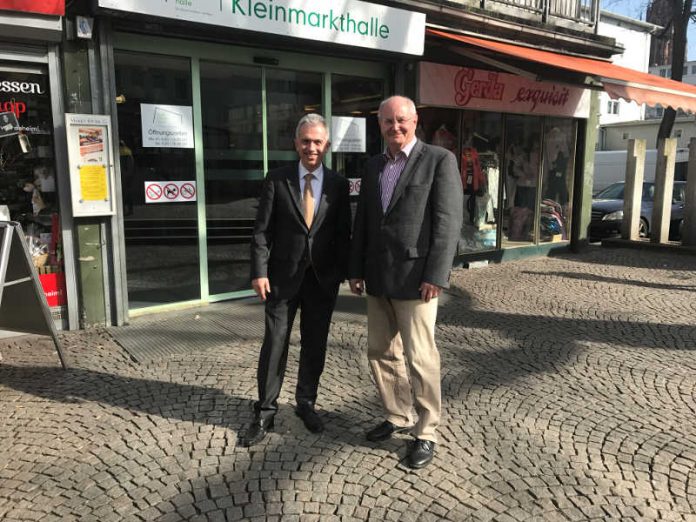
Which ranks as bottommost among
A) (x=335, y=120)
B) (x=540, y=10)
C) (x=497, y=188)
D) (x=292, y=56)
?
(x=497, y=188)

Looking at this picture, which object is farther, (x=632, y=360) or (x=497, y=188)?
(x=497, y=188)

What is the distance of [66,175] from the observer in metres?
5.31

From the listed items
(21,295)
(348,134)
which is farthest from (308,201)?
(348,134)

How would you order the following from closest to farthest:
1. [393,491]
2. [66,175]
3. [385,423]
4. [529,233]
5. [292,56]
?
[393,491] → [385,423] → [66,175] → [292,56] → [529,233]

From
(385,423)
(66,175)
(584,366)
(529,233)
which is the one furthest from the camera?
(529,233)

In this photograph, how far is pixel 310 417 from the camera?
349 cm

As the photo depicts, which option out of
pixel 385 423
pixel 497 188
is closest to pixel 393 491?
pixel 385 423

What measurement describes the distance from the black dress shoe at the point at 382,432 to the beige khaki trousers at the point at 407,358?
4 centimetres

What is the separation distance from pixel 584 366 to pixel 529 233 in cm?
568

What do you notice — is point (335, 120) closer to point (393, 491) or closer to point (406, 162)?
point (406, 162)

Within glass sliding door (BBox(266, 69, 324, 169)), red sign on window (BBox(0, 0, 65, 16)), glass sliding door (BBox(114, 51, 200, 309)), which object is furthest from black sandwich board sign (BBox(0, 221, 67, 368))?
glass sliding door (BBox(266, 69, 324, 169))

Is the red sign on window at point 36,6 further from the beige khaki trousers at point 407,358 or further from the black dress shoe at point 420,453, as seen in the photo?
the black dress shoe at point 420,453

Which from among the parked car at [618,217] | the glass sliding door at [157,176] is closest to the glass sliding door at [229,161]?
the glass sliding door at [157,176]

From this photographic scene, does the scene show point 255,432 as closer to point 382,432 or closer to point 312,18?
point 382,432
